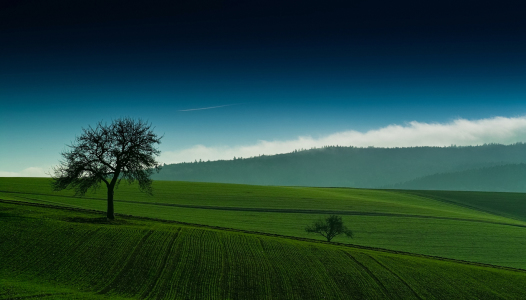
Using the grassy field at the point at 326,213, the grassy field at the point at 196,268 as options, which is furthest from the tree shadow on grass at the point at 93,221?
the grassy field at the point at 326,213

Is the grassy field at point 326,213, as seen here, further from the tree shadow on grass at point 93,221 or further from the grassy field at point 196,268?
the tree shadow on grass at point 93,221

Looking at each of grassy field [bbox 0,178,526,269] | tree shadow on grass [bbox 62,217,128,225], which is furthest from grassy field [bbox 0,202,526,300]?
grassy field [bbox 0,178,526,269]

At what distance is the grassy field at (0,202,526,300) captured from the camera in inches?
869

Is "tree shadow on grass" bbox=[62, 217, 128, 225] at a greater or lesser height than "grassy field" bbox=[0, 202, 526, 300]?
greater

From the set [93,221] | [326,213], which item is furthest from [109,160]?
[326,213]

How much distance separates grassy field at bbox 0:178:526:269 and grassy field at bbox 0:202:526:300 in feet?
55.0

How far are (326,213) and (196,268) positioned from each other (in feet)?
152

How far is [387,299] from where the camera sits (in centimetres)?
2433

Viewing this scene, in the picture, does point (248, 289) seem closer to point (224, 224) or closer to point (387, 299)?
point (387, 299)

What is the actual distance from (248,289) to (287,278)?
341 cm

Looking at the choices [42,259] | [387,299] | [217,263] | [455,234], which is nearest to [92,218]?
[42,259]

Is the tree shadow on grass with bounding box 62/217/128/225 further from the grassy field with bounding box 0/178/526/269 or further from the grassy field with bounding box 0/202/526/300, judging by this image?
the grassy field with bounding box 0/178/526/269

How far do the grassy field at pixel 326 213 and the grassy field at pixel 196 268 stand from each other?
55.0ft

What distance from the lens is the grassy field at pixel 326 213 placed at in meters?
50.0
